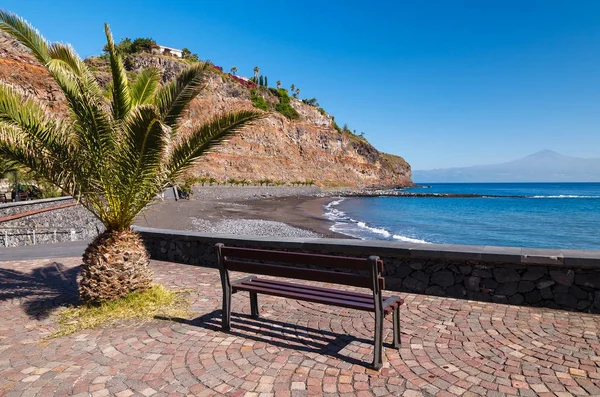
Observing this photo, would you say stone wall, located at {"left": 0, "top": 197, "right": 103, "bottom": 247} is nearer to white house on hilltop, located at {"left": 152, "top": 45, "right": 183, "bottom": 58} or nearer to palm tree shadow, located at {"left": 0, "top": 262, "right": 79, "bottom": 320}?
palm tree shadow, located at {"left": 0, "top": 262, "right": 79, "bottom": 320}

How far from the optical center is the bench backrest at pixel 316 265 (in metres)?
3.43

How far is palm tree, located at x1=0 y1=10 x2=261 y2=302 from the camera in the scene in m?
4.85

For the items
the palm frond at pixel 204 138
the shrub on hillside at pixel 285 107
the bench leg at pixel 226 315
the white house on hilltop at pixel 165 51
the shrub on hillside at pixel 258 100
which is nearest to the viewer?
the bench leg at pixel 226 315

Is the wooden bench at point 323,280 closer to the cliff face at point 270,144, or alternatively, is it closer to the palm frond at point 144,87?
the palm frond at point 144,87

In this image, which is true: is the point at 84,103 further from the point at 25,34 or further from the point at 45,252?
the point at 45,252

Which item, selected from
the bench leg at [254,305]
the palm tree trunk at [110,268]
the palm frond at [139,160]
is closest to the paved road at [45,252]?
the palm tree trunk at [110,268]

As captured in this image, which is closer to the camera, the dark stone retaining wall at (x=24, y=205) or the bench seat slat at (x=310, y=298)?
the bench seat slat at (x=310, y=298)

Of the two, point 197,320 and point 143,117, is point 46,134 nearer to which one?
point 143,117

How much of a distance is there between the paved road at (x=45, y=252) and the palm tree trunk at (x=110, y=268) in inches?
196

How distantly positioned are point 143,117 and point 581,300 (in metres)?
5.89

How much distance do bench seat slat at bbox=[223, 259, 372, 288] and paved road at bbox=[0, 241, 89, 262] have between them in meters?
7.14

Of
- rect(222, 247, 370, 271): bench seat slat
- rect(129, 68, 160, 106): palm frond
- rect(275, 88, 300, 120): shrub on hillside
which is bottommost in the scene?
rect(222, 247, 370, 271): bench seat slat

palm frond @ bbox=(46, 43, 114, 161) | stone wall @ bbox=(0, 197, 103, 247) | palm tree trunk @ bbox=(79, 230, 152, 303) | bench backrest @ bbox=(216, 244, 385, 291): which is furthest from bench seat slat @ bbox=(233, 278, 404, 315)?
stone wall @ bbox=(0, 197, 103, 247)

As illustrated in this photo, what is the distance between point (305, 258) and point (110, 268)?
118 inches
